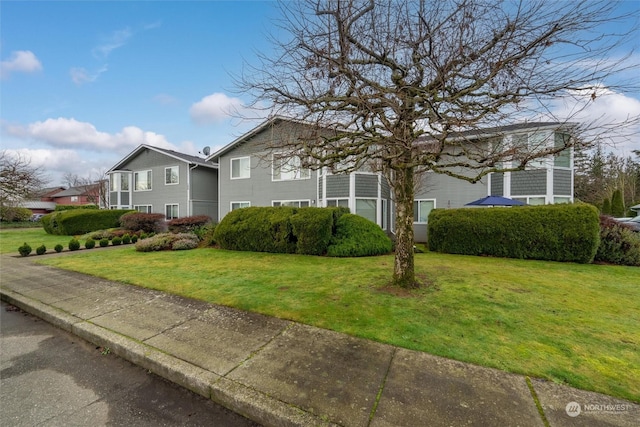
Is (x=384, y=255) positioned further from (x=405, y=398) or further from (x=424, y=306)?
(x=405, y=398)

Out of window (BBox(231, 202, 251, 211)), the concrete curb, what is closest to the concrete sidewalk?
the concrete curb

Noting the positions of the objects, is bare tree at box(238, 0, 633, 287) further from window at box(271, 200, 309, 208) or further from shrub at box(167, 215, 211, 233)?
shrub at box(167, 215, 211, 233)

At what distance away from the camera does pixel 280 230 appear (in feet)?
32.9

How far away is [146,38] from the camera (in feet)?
30.2

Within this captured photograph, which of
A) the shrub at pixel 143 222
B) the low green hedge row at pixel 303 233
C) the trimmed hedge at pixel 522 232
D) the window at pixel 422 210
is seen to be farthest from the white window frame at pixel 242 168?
the trimmed hedge at pixel 522 232

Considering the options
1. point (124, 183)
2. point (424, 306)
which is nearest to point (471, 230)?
point (424, 306)

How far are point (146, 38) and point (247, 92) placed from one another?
24.4 ft

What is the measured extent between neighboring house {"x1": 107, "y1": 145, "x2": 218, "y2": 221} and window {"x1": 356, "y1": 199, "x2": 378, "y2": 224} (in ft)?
39.9

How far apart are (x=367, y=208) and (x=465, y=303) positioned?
31.1 feet

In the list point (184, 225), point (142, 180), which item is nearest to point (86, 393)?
point (184, 225)

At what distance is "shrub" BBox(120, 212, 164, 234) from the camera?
1664 cm

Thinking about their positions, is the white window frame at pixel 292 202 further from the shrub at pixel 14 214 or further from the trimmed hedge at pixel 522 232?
the shrub at pixel 14 214

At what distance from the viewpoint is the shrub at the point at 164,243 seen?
423 inches

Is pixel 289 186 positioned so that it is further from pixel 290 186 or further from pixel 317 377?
pixel 317 377
